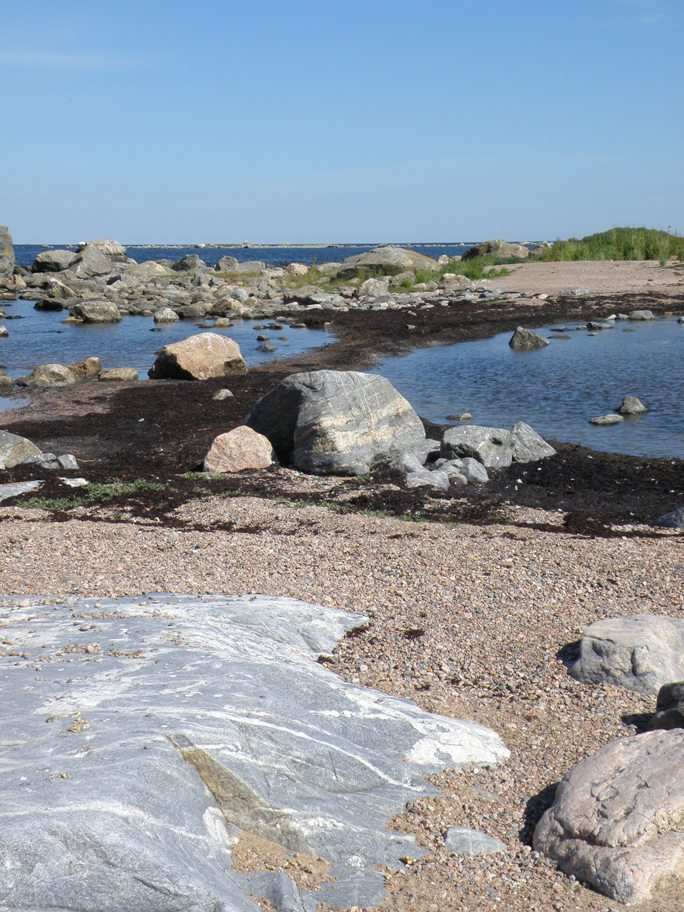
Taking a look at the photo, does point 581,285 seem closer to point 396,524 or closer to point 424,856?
point 396,524

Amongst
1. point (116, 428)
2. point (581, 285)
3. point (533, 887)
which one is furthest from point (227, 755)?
point (581, 285)

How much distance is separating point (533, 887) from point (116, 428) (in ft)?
54.0

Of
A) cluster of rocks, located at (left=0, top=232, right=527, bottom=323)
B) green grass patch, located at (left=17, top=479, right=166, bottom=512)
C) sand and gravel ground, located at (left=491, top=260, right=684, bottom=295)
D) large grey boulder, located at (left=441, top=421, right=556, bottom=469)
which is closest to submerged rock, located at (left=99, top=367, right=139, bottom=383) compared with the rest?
green grass patch, located at (left=17, top=479, right=166, bottom=512)

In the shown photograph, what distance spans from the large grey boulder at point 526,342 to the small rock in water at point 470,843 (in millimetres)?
27606

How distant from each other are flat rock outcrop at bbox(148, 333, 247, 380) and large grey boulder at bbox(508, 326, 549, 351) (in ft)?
31.8

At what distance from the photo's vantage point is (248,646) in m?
7.07

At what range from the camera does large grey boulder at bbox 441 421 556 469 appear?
16.0m

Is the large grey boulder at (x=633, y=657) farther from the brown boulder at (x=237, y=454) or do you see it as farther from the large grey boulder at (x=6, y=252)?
the large grey boulder at (x=6, y=252)

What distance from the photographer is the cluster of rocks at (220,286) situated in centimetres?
4769

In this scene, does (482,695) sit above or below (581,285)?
below

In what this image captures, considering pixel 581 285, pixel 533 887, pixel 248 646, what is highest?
pixel 581 285

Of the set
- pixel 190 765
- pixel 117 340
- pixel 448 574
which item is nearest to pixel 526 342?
pixel 117 340

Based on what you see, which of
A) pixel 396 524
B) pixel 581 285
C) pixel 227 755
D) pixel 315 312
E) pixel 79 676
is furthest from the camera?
pixel 581 285

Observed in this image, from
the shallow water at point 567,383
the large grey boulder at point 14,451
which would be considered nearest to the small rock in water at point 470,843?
the large grey boulder at point 14,451
